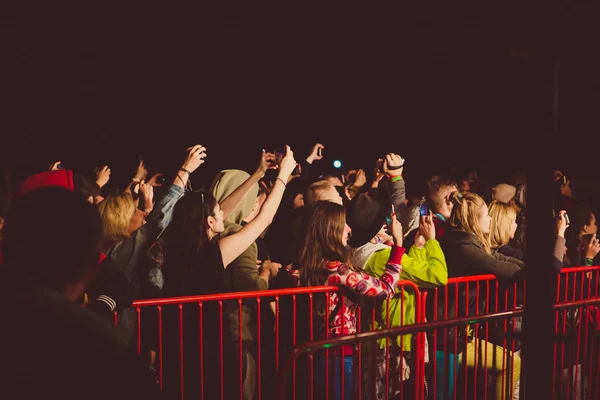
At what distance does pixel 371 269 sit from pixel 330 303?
1.59 feet

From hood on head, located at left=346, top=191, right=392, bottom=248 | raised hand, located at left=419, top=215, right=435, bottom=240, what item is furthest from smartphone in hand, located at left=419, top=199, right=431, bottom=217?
raised hand, located at left=419, top=215, right=435, bottom=240

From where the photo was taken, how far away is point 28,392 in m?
1.57

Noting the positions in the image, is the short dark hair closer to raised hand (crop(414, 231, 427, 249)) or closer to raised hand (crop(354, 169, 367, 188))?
raised hand (crop(414, 231, 427, 249))

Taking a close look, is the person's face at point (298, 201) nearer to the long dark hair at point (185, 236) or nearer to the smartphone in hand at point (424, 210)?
the smartphone in hand at point (424, 210)

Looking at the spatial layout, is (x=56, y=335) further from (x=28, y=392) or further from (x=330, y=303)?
(x=330, y=303)

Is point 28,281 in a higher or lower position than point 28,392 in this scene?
higher

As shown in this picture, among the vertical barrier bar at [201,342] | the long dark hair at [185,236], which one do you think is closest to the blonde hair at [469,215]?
the long dark hair at [185,236]

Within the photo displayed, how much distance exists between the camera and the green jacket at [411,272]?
15.3ft

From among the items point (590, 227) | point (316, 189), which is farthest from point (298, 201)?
point (590, 227)

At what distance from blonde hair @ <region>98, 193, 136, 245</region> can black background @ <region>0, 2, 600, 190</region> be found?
18.3 ft

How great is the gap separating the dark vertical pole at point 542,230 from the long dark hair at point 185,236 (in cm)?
224

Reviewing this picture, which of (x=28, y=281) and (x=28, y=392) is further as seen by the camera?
(x=28, y=281)

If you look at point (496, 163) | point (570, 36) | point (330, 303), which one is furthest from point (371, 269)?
point (496, 163)

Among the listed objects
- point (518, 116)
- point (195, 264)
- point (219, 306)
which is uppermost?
point (518, 116)
